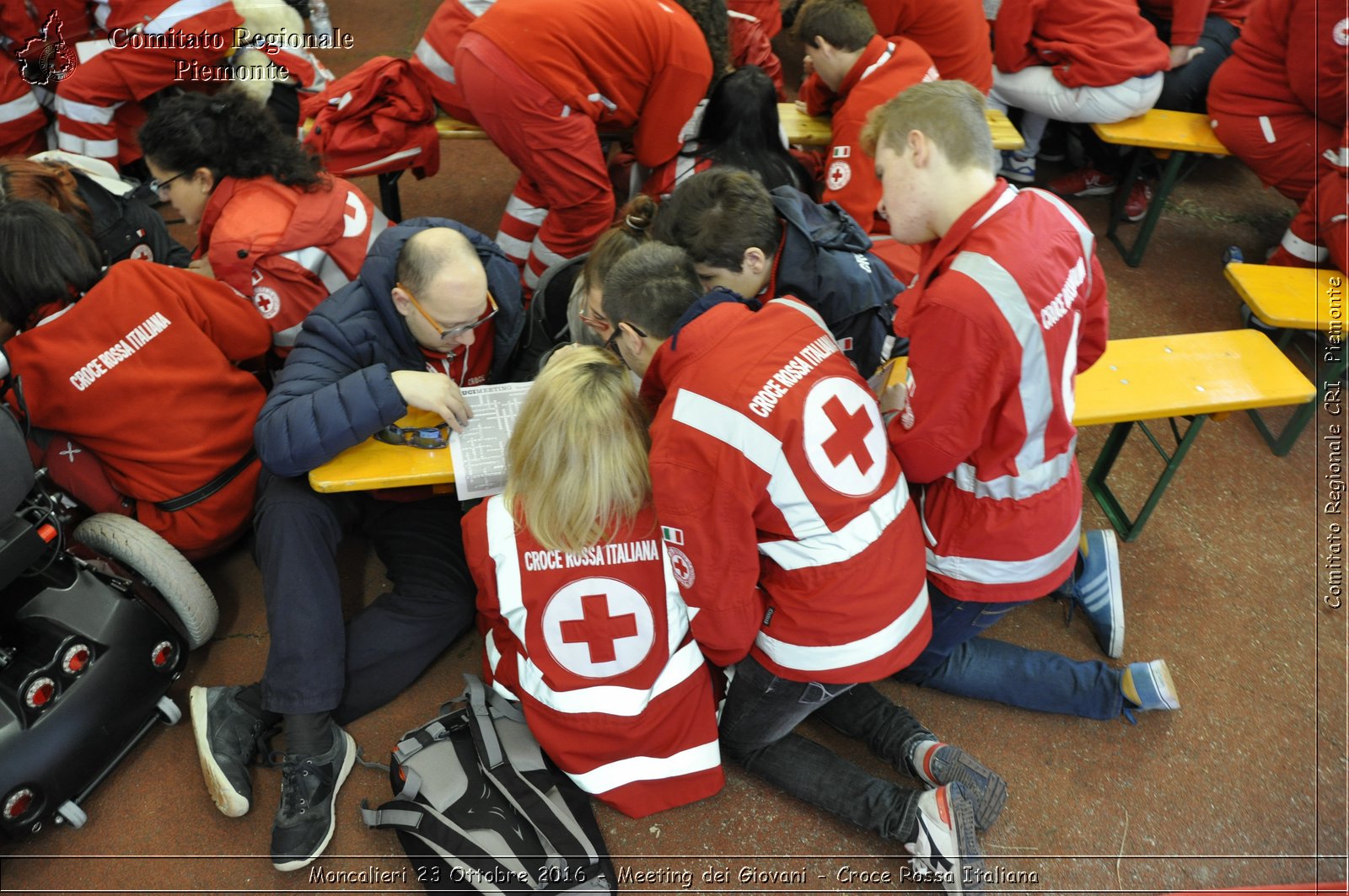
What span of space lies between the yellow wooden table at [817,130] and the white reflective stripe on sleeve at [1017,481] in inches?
75.9

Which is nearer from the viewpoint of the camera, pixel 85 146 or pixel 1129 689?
pixel 1129 689

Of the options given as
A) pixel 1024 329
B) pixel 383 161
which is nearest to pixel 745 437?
pixel 1024 329

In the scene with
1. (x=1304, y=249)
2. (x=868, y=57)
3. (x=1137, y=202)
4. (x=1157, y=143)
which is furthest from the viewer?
(x=1137, y=202)

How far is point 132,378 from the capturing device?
7.56 feet

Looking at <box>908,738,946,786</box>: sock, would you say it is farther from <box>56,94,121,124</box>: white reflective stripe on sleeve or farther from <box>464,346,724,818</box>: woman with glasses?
<box>56,94,121,124</box>: white reflective stripe on sleeve

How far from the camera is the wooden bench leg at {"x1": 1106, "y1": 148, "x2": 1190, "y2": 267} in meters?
3.92

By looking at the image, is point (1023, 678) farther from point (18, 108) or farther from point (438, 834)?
point (18, 108)

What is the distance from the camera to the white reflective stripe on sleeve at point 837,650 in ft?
6.51

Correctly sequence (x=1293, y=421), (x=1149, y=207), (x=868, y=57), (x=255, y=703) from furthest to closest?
(x=1149, y=207)
(x=868, y=57)
(x=1293, y=421)
(x=255, y=703)

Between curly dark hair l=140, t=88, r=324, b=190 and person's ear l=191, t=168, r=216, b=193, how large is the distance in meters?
0.01

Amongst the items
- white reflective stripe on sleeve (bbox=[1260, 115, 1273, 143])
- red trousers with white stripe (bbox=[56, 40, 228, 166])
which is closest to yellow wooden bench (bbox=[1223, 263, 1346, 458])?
white reflective stripe on sleeve (bbox=[1260, 115, 1273, 143])

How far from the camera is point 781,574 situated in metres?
1.98

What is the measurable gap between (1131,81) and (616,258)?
8.89 feet

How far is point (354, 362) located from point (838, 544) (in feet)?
4.24
